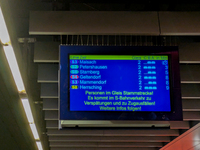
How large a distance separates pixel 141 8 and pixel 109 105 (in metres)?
1.76

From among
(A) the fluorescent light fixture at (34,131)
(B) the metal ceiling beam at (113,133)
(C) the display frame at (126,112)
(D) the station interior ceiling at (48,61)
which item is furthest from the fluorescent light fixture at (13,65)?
(B) the metal ceiling beam at (113,133)

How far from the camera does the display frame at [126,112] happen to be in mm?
3381

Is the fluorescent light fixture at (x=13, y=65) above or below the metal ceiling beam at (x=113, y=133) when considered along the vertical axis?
above

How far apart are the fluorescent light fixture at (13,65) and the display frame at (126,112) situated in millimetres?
638

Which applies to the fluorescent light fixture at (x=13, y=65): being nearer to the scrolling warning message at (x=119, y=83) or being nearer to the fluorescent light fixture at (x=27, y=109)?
the fluorescent light fixture at (x=27, y=109)

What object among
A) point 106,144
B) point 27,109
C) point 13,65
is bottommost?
point 106,144

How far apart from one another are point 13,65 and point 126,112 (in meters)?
1.61

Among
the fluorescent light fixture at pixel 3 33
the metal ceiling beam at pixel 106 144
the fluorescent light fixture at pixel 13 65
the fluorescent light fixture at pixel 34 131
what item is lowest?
the metal ceiling beam at pixel 106 144

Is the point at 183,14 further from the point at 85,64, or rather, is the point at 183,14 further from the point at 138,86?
the point at 85,64

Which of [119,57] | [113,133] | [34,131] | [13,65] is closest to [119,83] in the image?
[119,57]

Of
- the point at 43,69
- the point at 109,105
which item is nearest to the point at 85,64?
the point at 109,105

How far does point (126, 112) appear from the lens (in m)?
3.37

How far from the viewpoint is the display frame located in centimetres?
338

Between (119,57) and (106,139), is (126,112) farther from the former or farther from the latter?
(106,139)
